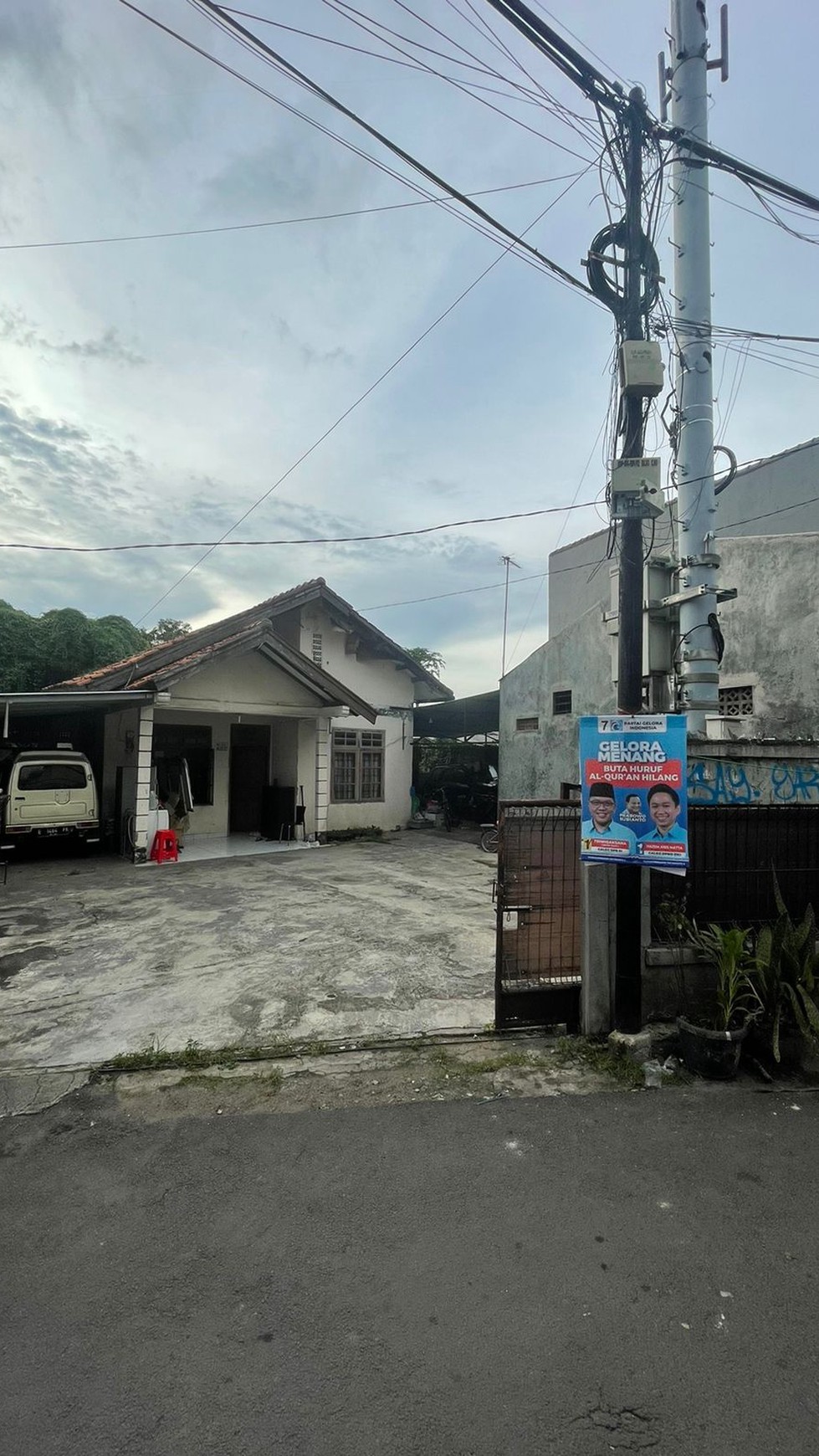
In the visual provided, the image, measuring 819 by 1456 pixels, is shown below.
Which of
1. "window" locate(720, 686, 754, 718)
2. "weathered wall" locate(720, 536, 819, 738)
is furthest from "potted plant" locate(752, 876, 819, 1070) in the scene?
"window" locate(720, 686, 754, 718)

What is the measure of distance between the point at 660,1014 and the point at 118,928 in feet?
18.2

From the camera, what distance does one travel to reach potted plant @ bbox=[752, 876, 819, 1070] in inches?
156

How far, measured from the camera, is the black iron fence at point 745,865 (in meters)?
4.66

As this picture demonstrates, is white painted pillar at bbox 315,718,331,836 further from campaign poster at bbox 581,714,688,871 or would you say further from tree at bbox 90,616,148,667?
campaign poster at bbox 581,714,688,871

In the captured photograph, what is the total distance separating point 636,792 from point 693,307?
4474 mm

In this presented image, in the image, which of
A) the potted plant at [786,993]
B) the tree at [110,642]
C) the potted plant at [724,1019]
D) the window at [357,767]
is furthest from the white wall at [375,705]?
the potted plant at [786,993]

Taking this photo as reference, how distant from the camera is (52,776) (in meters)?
11.8

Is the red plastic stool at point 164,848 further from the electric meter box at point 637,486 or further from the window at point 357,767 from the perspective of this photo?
the electric meter box at point 637,486

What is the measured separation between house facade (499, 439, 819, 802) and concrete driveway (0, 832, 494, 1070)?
7.04 feet

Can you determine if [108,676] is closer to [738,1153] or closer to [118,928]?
[118,928]

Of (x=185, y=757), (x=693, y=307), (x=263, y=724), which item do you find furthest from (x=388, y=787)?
(x=693, y=307)

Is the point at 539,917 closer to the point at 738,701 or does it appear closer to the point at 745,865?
the point at 745,865

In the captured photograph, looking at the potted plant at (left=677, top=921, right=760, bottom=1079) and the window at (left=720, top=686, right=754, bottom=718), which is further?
the window at (left=720, top=686, right=754, bottom=718)

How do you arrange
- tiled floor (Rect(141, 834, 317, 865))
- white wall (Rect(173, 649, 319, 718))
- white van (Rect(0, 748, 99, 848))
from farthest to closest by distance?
white wall (Rect(173, 649, 319, 718)) → tiled floor (Rect(141, 834, 317, 865)) → white van (Rect(0, 748, 99, 848))
